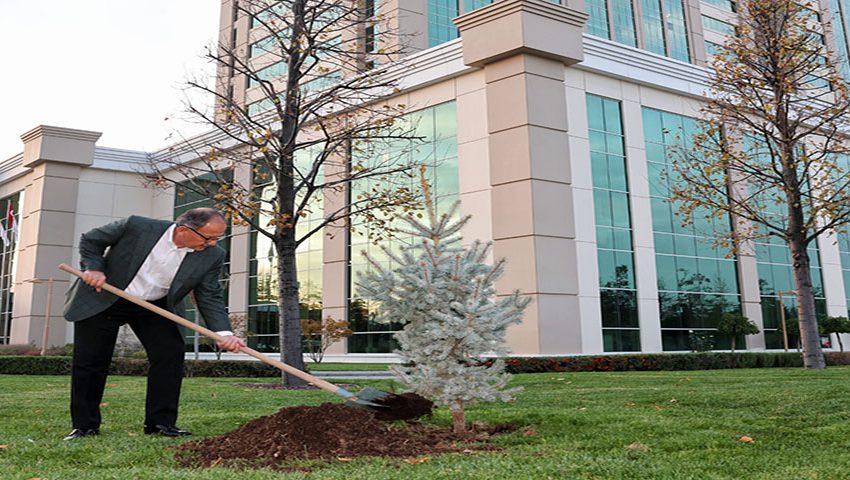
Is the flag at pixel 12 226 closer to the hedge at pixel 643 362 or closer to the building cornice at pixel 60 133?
the building cornice at pixel 60 133

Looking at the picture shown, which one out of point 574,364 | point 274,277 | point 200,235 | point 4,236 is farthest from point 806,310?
point 4,236

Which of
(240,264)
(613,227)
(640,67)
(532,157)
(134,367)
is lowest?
(134,367)

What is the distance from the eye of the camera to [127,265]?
210 inches

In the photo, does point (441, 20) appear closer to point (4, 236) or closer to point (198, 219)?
point (4, 236)

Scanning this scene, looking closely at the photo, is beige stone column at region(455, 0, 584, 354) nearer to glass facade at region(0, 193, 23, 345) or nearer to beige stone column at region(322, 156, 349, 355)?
beige stone column at region(322, 156, 349, 355)

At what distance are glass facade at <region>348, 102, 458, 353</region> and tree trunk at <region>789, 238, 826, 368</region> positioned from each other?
391 inches

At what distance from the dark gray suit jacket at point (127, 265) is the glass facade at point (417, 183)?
16156mm

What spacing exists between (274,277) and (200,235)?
24308 mm

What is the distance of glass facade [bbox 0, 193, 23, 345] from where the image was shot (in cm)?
3494

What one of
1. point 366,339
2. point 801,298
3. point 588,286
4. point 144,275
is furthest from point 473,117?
point 144,275

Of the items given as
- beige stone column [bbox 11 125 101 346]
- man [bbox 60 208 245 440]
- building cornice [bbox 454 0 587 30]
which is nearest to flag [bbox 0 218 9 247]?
beige stone column [bbox 11 125 101 346]

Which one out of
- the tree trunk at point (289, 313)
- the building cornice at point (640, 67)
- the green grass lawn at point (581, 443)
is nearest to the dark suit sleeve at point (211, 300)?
the green grass lawn at point (581, 443)

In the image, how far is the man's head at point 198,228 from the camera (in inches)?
203

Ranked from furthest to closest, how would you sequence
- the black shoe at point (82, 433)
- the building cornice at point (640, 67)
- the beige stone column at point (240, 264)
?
1. the beige stone column at point (240, 264)
2. the building cornice at point (640, 67)
3. the black shoe at point (82, 433)
